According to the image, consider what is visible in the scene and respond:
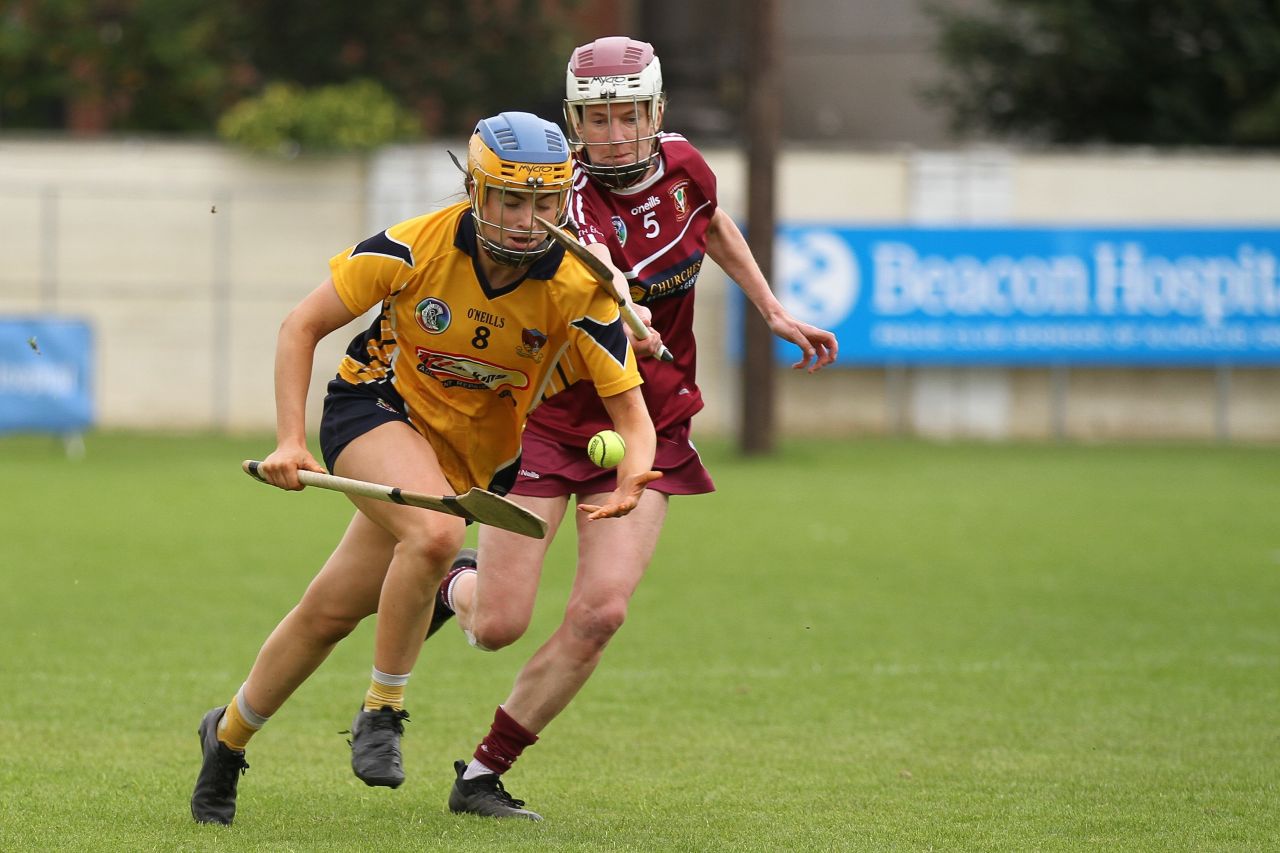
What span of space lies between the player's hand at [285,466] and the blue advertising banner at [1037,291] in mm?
16942

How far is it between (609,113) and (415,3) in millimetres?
27057

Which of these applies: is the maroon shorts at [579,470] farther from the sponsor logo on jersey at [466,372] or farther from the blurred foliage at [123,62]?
the blurred foliage at [123,62]

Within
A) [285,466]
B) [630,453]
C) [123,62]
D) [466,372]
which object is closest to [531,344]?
[466,372]

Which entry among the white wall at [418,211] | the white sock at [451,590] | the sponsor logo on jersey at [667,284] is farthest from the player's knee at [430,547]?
the white wall at [418,211]

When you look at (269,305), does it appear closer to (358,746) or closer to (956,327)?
(956,327)

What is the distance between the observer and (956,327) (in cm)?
2203

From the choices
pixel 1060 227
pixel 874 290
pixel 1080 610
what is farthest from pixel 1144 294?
pixel 1080 610

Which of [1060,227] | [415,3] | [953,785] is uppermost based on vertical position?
[415,3]

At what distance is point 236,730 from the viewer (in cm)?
529

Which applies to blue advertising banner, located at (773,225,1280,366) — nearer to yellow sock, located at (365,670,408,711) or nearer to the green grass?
the green grass

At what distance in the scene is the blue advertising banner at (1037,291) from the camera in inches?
854

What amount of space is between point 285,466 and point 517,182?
973 mm

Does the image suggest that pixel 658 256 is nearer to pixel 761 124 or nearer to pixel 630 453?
pixel 630 453

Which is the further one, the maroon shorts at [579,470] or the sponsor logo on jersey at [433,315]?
the maroon shorts at [579,470]
